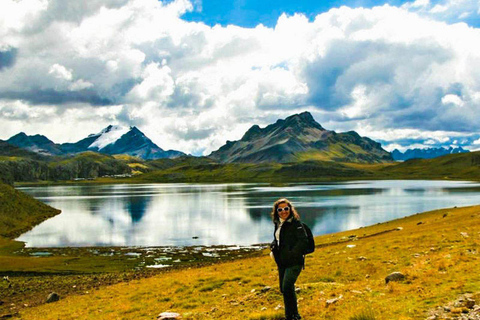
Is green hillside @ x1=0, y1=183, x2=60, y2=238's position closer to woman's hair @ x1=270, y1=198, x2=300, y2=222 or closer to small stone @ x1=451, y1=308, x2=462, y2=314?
woman's hair @ x1=270, y1=198, x2=300, y2=222

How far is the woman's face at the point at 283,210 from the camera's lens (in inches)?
529

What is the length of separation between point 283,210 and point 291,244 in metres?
1.34

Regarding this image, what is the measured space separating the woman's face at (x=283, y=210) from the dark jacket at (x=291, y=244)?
26 centimetres

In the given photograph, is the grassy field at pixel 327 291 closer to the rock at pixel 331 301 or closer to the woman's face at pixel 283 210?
the rock at pixel 331 301

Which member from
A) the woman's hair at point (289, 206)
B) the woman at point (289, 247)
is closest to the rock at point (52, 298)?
the woman at point (289, 247)

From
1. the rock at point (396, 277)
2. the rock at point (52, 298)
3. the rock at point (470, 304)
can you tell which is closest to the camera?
the rock at point (470, 304)

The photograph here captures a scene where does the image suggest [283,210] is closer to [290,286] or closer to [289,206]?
[289,206]

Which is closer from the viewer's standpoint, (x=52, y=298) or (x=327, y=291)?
(x=327, y=291)

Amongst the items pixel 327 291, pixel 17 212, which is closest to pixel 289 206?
pixel 327 291

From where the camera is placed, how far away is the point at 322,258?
1337 inches

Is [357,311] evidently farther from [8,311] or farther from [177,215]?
[177,215]

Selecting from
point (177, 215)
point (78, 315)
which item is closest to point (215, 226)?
point (177, 215)

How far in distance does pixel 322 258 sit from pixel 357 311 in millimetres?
21366

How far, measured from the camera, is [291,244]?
44.7ft
